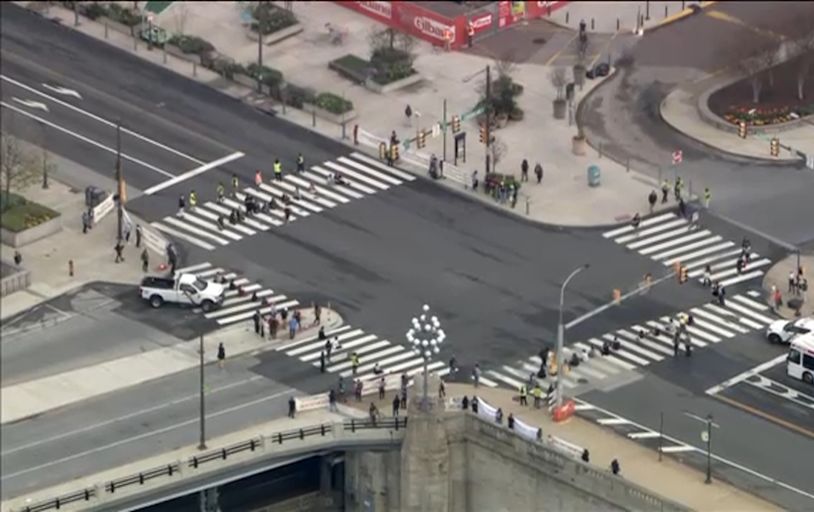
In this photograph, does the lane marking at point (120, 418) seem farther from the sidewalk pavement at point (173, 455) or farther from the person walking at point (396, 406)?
the person walking at point (396, 406)

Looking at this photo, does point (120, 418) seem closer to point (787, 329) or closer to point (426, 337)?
point (426, 337)

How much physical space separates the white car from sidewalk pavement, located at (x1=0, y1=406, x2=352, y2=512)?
22669mm

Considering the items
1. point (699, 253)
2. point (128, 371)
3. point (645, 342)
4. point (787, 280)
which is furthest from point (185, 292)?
point (787, 280)

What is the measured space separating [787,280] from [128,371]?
118 ft

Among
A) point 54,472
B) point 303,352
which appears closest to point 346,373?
point 303,352

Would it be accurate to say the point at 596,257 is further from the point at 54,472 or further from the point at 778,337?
the point at 54,472

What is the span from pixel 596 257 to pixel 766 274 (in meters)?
9.61

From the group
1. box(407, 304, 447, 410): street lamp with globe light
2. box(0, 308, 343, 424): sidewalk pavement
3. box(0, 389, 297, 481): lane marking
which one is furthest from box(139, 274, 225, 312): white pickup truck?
box(407, 304, 447, 410): street lamp with globe light

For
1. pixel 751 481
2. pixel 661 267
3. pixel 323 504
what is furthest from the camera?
pixel 661 267

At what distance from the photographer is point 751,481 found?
17175cm

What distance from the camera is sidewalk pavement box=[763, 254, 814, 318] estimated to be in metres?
190

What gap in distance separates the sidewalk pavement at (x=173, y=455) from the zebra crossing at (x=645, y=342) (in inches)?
366

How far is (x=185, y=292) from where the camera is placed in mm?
193500

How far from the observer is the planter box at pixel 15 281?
19712 centimetres
